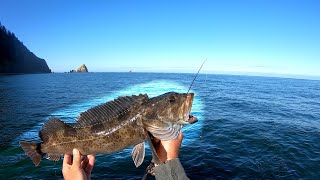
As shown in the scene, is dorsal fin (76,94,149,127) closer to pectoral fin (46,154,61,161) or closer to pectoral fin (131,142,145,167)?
pectoral fin (131,142,145,167)

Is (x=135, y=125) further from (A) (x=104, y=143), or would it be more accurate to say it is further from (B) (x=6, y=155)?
(B) (x=6, y=155)

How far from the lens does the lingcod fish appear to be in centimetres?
540

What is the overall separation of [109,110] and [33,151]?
194 centimetres

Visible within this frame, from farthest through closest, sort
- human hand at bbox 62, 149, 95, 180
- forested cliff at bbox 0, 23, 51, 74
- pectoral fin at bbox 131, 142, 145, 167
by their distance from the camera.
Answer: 1. forested cliff at bbox 0, 23, 51, 74
2. pectoral fin at bbox 131, 142, 145, 167
3. human hand at bbox 62, 149, 95, 180

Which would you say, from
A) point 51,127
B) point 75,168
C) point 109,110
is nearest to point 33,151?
point 51,127

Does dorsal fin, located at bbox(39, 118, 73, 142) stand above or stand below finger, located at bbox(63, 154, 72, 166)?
above

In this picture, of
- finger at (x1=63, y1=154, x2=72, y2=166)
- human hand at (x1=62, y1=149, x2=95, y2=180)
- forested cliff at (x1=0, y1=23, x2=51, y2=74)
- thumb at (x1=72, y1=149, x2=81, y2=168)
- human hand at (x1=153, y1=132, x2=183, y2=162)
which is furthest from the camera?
forested cliff at (x1=0, y1=23, x2=51, y2=74)

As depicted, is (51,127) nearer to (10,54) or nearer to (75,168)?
(75,168)

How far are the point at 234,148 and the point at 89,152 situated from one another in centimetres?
1474

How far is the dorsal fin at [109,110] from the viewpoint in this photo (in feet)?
19.1

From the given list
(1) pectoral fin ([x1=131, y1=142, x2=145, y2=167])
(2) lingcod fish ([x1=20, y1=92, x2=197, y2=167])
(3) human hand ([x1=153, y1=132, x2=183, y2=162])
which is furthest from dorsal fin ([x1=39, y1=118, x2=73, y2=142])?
(3) human hand ([x1=153, y1=132, x2=183, y2=162])

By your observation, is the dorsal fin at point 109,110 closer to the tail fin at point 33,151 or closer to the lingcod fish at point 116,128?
the lingcod fish at point 116,128

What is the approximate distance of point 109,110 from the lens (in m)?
5.84

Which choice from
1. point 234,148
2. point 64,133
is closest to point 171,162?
point 64,133
